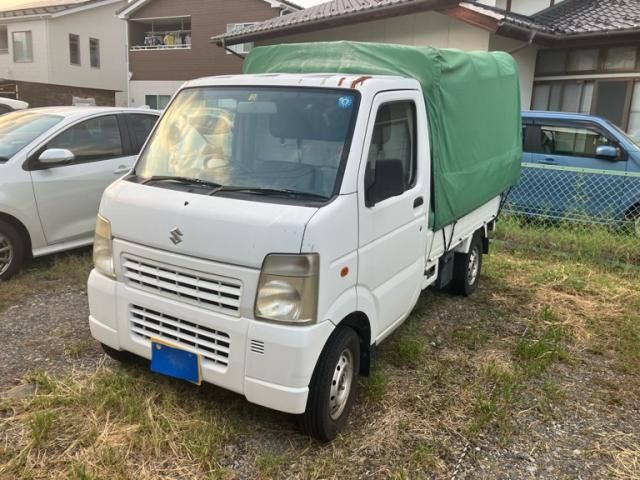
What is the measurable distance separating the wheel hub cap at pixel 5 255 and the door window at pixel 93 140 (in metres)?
1.00

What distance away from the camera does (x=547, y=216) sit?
24.5ft

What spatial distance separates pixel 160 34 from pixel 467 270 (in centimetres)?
2166

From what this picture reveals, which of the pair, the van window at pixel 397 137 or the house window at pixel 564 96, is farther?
the house window at pixel 564 96

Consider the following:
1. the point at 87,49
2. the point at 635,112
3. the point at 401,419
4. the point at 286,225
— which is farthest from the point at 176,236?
the point at 87,49

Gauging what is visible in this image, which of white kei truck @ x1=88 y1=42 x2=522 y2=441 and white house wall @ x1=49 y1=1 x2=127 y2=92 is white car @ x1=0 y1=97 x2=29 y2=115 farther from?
white house wall @ x1=49 y1=1 x2=127 y2=92

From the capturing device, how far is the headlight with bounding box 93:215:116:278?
3002 millimetres

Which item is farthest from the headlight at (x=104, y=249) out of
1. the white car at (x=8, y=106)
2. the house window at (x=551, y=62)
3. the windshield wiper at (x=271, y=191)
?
the house window at (x=551, y=62)

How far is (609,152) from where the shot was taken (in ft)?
23.8

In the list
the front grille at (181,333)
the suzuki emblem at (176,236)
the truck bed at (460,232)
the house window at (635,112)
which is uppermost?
the house window at (635,112)

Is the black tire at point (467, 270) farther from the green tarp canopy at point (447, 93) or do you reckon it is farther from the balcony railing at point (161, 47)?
the balcony railing at point (161, 47)

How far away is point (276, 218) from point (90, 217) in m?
3.73

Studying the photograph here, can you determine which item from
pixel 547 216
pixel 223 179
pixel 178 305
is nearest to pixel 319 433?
pixel 178 305

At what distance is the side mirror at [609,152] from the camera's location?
7.26 meters

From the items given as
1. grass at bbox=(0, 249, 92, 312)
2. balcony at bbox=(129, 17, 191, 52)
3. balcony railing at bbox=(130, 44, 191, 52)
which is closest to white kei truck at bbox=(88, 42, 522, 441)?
grass at bbox=(0, 249, 92, 312)
